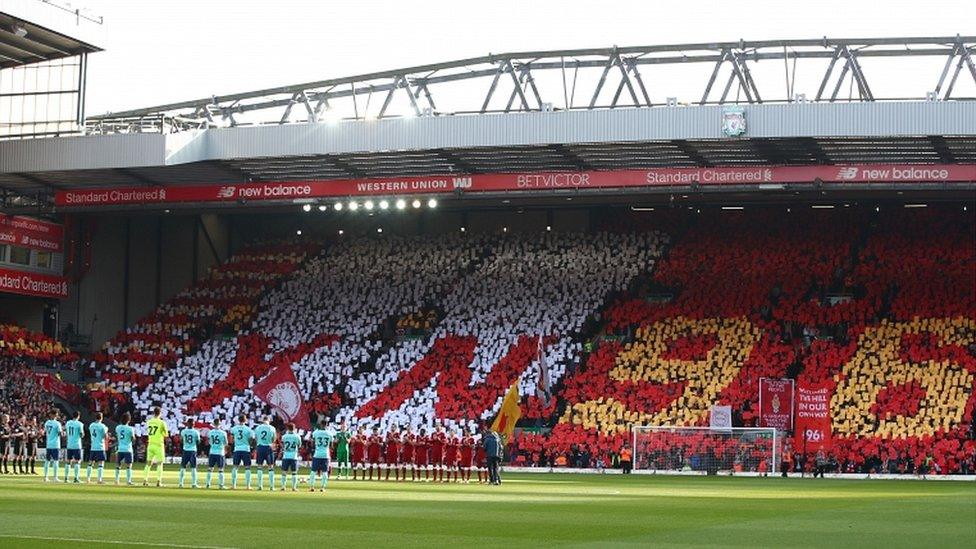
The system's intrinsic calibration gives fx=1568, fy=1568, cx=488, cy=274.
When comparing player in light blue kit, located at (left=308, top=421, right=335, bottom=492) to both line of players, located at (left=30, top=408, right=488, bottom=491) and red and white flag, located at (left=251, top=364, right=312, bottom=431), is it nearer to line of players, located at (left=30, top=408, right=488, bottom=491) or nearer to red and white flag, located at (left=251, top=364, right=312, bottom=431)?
line of players, located at (left=30, top=408, right=488, bottom=491)

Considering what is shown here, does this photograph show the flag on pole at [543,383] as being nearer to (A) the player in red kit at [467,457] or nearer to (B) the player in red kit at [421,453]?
(B) the player in red kit at [421,453]

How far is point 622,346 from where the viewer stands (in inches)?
2229

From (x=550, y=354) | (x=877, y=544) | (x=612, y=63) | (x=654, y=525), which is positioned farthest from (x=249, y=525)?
(x=550, y=354)

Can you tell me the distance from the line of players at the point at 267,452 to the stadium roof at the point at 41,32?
14076 mm

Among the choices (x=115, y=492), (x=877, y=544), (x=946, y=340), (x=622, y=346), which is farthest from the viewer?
(x=622, y=346)

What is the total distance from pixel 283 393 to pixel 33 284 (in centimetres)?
1887

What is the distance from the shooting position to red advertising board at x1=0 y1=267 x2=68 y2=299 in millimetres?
58131

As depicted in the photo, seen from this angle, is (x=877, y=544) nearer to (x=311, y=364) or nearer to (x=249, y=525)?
(x=249, y=525)

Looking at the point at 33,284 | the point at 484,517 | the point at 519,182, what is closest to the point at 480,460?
the point at 519,182

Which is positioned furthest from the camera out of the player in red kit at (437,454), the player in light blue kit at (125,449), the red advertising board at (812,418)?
the red advertising board at (812,418)

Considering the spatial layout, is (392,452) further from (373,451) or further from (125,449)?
(125,449)

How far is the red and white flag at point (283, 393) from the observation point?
4503 cm

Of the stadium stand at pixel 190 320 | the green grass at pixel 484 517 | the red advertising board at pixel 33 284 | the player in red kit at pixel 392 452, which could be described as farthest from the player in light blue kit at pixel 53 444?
the red advertising board at pixel 33 284

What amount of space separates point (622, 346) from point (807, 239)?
9030 millimetres
